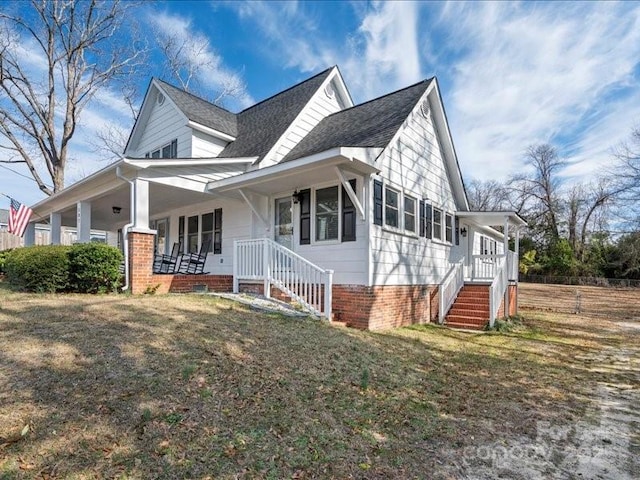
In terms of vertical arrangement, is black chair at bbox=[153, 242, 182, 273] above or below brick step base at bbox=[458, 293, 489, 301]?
above

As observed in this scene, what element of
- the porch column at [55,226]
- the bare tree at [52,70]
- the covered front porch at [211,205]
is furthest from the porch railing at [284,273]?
the bare tree at [52,70]

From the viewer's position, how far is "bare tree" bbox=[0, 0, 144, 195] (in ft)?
63.7

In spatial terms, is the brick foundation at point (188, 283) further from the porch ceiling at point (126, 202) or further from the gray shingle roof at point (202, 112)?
the gray shingle roof at point (202, 112)

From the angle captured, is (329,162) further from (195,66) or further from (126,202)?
(195,66)

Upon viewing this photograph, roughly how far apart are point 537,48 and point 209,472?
41.8 ft

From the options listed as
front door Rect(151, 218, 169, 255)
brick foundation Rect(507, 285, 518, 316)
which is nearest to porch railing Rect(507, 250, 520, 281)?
brick foundation Rect(507, 285, 518, 316)

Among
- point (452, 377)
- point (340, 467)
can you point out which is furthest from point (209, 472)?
point (452, 377)

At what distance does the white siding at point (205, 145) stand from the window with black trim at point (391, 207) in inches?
255

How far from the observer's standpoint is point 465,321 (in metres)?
10.8

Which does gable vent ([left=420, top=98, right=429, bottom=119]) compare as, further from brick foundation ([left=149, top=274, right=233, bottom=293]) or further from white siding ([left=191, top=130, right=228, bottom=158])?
brick foundation ([left=149, top=274, right=233, bottom=293])

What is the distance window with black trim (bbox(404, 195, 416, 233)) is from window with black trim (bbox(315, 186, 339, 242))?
7.38 ft

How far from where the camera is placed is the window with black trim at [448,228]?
12.6 meters

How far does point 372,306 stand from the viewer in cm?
812

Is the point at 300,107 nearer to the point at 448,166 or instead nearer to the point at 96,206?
the point at 448,166
